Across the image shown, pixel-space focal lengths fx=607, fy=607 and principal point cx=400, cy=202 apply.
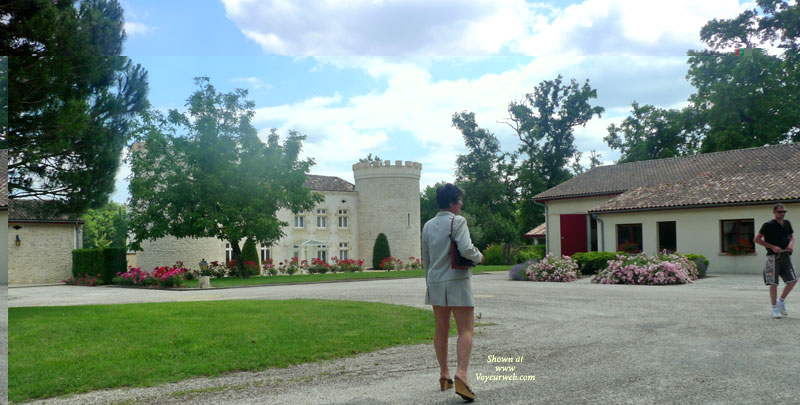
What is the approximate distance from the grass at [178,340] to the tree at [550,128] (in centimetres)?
3691

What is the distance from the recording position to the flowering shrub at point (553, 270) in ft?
67.3

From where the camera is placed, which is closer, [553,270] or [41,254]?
[553,270]

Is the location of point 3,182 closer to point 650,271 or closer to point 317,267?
point 650,271

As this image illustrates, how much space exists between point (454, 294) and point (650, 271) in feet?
48.0

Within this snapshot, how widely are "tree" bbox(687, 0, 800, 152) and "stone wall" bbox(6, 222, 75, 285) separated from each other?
35.3 meters

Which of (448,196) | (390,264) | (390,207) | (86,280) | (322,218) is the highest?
(390,207)

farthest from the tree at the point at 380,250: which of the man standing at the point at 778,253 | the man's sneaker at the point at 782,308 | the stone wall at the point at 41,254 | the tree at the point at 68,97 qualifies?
the man standing at the point at 778,253

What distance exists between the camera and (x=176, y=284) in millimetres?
23188

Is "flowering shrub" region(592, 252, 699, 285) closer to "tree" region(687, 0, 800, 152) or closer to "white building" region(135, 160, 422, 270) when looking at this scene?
"tree" region(687, 0, 800, 152)

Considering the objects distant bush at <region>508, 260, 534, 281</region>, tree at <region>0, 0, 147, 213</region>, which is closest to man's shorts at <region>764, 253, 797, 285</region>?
tree at <region>0, 0, 147, 213</region>

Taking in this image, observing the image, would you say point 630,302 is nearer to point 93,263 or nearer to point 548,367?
point 548,367

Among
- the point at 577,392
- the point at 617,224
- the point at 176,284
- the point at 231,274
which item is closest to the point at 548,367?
the point at 577,392

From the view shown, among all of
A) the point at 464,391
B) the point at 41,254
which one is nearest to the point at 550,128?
the point at 41,254

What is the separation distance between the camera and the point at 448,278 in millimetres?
5016
